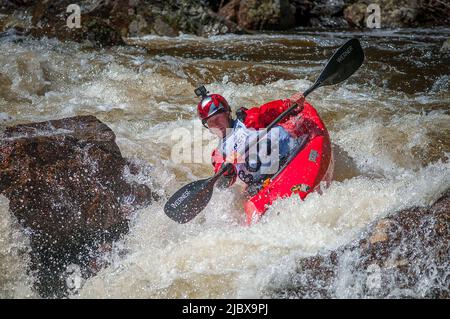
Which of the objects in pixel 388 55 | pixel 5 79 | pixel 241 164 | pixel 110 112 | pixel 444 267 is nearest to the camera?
pixel 444 267

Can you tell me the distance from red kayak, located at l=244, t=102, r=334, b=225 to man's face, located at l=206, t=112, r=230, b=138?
0.58 meters

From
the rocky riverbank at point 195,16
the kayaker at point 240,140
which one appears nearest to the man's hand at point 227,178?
the kayaker at point 240,140

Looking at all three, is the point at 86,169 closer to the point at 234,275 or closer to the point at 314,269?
the point at 234,275

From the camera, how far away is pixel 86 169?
4066 mm

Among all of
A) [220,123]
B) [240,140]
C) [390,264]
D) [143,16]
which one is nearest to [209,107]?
[220,123]

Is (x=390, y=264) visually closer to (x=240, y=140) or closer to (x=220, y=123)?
(x=240, y=140)

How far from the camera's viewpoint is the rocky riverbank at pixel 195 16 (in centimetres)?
934

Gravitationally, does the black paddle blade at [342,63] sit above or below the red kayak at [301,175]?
above

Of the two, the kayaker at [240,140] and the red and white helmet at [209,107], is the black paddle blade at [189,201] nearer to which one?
the kayaker at [240,140]

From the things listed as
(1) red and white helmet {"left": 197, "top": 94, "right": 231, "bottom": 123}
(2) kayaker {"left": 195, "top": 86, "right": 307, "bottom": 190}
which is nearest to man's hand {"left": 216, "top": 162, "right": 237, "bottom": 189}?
(2) kayaker {"left": 195, "top": 86, "right": 307, "bottom": 190}

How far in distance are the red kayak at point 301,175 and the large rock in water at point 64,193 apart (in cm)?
95
